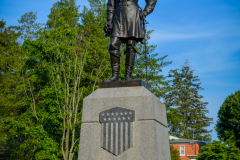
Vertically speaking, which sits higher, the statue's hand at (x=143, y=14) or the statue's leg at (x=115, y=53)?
the statue's hand at (x=143, y=14)

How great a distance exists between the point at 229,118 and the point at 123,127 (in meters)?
40.6

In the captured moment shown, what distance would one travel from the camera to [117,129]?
18.6 feet

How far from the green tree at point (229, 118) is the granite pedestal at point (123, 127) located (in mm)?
38207

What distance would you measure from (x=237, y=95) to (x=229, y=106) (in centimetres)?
218

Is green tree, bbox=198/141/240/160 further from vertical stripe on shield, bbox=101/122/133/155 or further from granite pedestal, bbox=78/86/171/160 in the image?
vertical stripe on shield, bbox=101/122/133/155

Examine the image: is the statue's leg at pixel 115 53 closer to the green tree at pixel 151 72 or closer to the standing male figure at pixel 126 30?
the standing male figure at pixel 126 30

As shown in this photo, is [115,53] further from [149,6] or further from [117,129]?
[117,129]

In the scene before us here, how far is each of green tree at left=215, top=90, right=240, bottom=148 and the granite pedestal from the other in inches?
1504

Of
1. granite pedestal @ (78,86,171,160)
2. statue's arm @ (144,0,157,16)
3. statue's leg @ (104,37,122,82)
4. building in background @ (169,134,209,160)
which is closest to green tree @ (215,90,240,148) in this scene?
building in background @ (169,134,209,160)

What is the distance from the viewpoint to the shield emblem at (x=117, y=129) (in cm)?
557

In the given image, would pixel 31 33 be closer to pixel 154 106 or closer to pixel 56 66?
pixel 56 66

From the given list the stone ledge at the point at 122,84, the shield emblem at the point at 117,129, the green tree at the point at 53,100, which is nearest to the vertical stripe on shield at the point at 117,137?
the shield emblem at the point at 117,129

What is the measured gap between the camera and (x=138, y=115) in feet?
18.7

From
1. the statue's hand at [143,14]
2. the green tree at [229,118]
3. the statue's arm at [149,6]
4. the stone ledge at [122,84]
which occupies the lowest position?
the stone ledge at [122,84]
